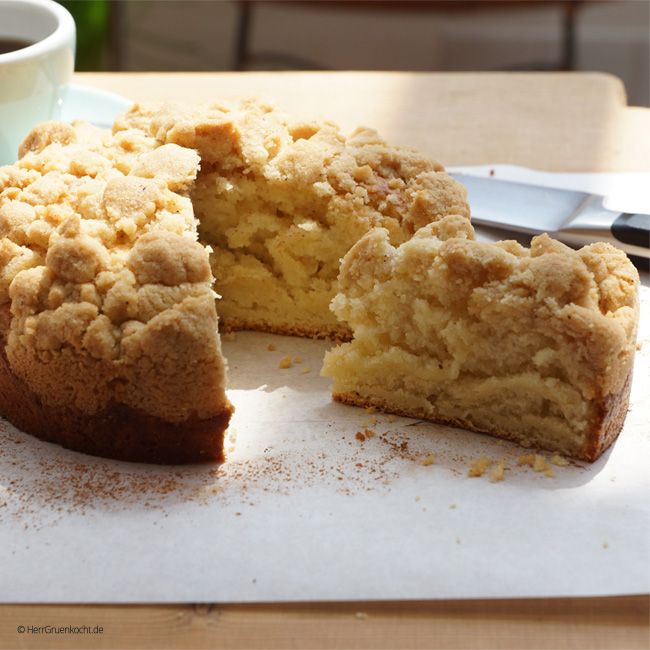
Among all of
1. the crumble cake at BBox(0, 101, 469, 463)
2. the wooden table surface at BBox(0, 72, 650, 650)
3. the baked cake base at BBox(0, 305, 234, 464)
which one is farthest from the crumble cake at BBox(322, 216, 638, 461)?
the wooden table surface at BBox(0, 72, 650, 650)

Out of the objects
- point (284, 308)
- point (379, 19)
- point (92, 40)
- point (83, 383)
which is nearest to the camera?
point (83, 383)

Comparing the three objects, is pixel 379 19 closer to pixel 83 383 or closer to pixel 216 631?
pixel 83 383

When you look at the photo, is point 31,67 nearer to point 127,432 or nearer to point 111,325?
point 111,325

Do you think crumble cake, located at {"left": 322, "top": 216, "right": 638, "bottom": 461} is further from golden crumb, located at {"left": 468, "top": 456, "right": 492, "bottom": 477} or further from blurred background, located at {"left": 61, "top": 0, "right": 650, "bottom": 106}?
blurred background, located at {"left": 61, "top": 0, "right": 650, "bottom": 106}

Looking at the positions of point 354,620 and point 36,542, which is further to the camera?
point 36,542

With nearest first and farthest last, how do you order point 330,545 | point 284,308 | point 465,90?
1. point 330,545
2. point 284,308
3. point 465,90

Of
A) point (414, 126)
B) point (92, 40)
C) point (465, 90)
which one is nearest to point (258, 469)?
point (414, 126)

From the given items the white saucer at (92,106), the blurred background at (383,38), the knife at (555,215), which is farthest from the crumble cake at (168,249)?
the blurred background at (383,38)
